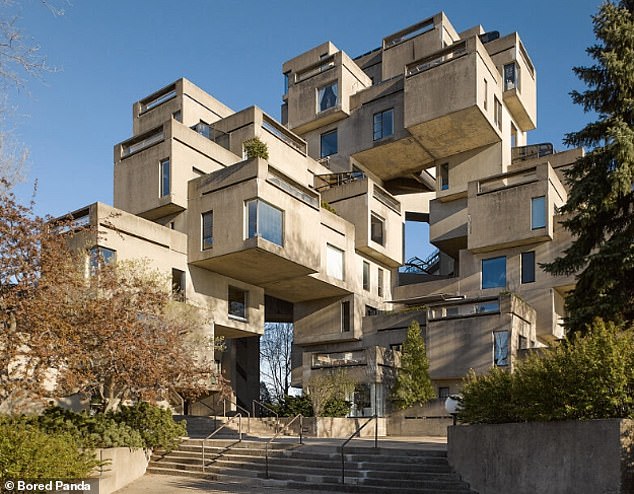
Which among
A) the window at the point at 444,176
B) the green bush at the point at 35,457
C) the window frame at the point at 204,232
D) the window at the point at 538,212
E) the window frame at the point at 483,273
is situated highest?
the window at the point at 444,176

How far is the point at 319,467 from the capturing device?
17.3 metres

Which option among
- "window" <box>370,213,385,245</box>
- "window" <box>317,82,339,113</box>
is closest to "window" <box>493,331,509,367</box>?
"window" <box>370,213,385,245</box>

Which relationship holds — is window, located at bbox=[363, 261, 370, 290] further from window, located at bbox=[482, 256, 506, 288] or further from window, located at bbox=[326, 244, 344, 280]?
window, located at bbox=[482, 256, 506, 288]

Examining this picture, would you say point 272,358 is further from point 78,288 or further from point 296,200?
point 78,288

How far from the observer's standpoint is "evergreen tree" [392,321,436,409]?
28938 mm

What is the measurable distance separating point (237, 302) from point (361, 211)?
341 inches

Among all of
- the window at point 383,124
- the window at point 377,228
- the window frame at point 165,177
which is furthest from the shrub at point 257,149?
the window at point 383,124

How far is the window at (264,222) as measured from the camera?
29109 millimetres

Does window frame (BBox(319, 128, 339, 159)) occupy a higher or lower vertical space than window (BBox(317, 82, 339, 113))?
lower

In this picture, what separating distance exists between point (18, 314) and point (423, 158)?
30.1 m

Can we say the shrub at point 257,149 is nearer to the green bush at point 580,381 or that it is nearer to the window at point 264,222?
the window at point 264,222

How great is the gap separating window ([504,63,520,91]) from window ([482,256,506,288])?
41.4ft

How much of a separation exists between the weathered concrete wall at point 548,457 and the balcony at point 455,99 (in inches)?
950

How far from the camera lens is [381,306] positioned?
1535 inches
